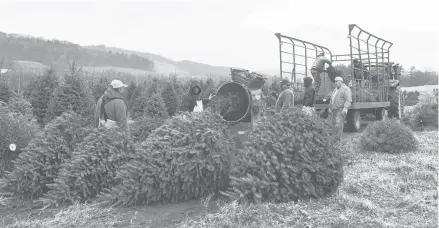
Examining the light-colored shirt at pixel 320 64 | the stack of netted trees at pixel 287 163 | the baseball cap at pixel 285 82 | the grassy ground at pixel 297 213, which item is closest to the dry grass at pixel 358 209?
the grassy ground at pixel 297 213

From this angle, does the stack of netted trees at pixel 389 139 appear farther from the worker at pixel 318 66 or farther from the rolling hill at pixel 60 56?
the rolling hill at pixel 60 56

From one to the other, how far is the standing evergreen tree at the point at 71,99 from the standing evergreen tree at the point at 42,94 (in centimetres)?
195

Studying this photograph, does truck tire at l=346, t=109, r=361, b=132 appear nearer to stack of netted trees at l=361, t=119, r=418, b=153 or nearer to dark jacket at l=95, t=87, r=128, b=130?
stack of netted trees at l=361, t=119, r=418, b=153

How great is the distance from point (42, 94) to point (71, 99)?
297 cm

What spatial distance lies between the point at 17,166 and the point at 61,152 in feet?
1.87

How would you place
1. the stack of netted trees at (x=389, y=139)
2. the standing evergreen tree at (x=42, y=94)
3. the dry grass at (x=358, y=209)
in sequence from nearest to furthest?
the dry grass at (x=358, y=209) → the stack of netted trees at (x=389, y=139) → the standing evergreen tree at (x=42, y=94)

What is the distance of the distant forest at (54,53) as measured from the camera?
83938mm

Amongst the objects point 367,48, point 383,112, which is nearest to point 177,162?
point 367,48

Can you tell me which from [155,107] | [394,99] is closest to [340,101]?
[155,107]

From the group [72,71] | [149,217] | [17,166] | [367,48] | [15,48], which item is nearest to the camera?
[149,217]

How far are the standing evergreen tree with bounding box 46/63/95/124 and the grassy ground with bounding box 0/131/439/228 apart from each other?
14.1 feet

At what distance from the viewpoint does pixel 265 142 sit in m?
4.26

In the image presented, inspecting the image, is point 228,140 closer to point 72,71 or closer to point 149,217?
point 149,217

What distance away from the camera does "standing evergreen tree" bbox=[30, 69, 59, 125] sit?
11445mm
